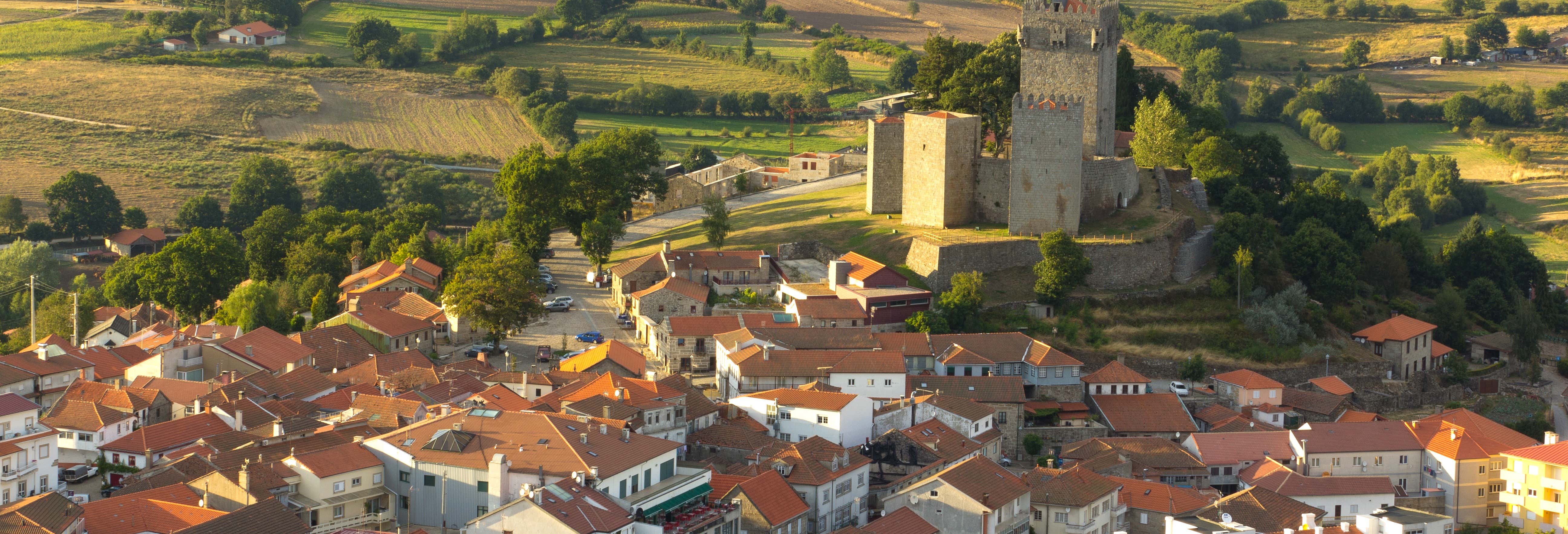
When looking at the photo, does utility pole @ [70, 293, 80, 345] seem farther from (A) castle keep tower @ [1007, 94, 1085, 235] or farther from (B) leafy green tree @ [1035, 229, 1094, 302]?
(B) leafy green tree @ [1035, 229, 1094, 302]

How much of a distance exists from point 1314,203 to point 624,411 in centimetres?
3353

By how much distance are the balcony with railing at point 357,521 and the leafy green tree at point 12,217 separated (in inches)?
2110

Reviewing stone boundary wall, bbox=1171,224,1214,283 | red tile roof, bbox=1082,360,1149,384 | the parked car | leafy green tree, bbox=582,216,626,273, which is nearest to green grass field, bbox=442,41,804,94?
leafy green tree, bbox=582,216,626,273

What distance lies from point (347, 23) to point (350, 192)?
3970 cm

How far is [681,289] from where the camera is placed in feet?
195

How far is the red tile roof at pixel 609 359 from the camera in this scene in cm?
5372

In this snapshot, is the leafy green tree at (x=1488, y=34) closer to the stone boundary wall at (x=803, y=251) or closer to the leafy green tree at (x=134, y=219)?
the stone boundary wall at (x=803, y=251)

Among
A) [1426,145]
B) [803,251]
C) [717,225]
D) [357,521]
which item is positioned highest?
[717,225]

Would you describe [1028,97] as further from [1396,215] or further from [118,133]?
[118,133]

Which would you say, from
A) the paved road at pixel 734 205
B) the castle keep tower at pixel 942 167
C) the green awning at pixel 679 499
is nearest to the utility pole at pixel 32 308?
the paved road at pixel 734 205

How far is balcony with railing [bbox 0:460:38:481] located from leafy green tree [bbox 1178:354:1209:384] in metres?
33.5

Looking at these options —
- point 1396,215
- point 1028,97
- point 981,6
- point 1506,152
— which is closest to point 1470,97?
point 1506,152

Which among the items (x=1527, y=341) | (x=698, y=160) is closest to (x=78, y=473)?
(x=1527, y=341)

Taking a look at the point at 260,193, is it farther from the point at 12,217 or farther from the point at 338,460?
the point at 338,460
